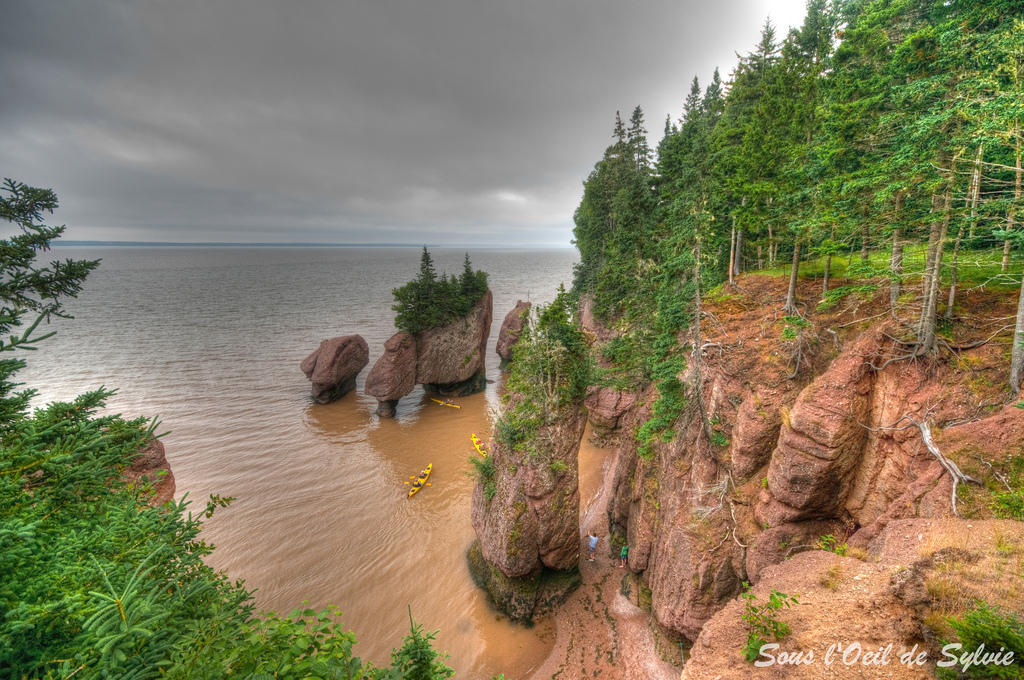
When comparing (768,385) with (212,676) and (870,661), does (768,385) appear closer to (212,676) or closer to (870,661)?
(870,661)

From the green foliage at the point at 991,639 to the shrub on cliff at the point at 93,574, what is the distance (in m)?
7.14

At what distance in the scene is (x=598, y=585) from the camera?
51.4 ft

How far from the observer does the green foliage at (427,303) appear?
32.4 m

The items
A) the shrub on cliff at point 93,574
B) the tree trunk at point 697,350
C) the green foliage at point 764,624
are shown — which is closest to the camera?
the shrub on cliff at point 93,574

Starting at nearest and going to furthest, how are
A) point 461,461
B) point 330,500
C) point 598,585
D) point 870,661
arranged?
1. point 870,661
2. point 598,585
3. point 330,500
4. point 461,461

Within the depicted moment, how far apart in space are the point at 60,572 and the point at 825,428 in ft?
48.2

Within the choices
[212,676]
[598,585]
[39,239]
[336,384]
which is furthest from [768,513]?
[336,384]

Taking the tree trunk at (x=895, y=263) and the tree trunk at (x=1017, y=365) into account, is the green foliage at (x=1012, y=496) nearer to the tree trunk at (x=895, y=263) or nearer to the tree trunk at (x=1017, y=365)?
the tree trunk at (x=1017, y=365)

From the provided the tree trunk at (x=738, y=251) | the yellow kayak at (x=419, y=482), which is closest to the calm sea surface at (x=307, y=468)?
the yellow kayak at (x=419, y=482)

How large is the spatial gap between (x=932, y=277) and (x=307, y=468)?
30.5 m

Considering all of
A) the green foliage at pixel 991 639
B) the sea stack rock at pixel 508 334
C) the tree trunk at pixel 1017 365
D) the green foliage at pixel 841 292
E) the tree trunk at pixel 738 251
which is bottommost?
the sea stack rock at pixel 508 334

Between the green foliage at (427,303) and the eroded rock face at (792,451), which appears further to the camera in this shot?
the green foliage at (427,303)

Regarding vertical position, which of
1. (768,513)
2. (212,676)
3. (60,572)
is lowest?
(768,513)

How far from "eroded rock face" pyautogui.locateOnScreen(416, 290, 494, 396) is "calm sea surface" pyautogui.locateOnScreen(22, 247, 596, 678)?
2.29 metres
